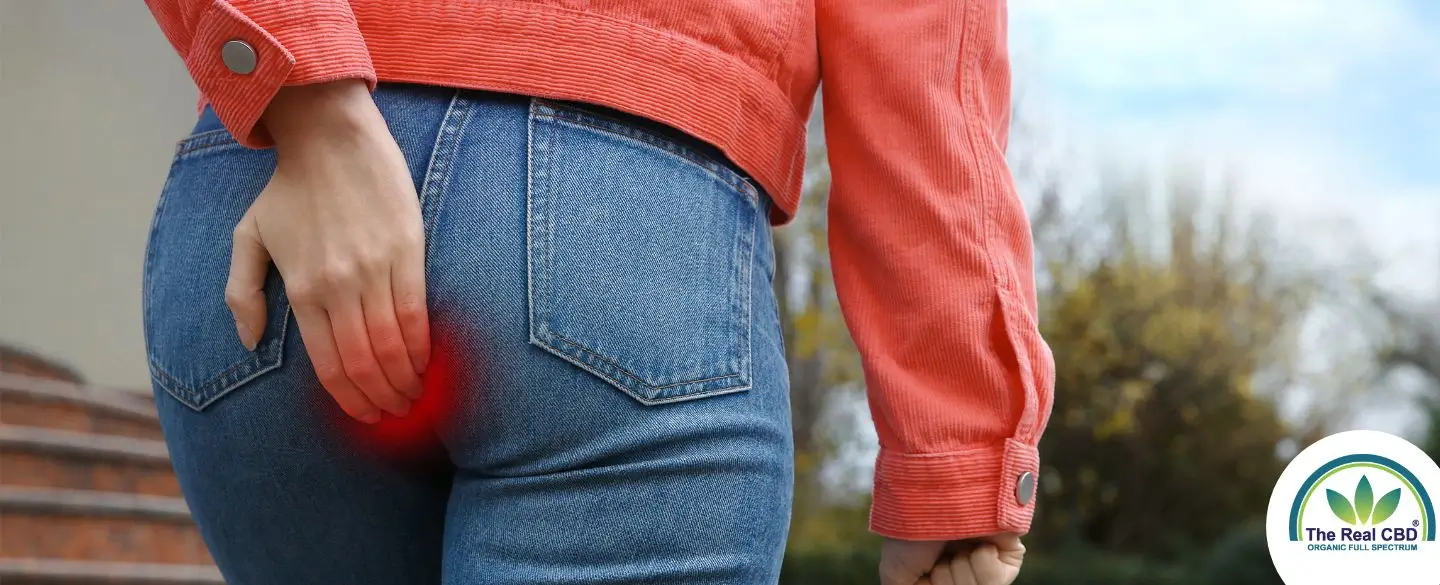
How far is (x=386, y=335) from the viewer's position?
56cm

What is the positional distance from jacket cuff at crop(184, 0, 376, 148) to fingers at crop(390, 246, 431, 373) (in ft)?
0.31

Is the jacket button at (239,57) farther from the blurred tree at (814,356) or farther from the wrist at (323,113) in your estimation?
the blurred tree at (814,356)

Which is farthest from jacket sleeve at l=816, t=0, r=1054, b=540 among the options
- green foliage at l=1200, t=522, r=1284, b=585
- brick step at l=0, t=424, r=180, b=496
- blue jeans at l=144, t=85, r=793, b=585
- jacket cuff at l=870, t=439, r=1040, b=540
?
green foliage at l=1200, t=522, r=1284, b=585

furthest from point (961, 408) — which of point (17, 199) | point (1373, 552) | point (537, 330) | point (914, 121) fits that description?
point (17, 199)

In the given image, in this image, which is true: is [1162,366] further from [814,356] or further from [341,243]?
[341,243]

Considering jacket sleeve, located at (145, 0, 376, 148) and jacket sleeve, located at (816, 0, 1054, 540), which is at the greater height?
jacket sleeve, located at (145, 0, 376, 148)

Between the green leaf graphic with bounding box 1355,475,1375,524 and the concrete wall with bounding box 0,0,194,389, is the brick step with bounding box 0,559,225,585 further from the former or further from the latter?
the green leaf graphic with bounding box 1355,475,1375,524

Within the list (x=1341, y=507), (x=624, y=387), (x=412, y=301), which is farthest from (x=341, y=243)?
(x=1341, y=507)

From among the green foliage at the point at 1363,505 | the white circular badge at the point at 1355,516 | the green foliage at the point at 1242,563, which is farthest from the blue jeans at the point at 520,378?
the green foliage at the point at 1242,563

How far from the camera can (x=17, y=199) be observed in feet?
11.9

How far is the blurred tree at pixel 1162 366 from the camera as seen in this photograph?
620 cm

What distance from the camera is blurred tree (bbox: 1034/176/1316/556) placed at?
6199mm

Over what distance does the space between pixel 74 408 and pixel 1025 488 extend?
3546mm

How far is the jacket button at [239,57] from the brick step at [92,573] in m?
3.10
